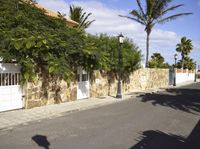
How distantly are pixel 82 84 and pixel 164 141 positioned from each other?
1125 cm

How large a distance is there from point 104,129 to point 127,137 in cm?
136

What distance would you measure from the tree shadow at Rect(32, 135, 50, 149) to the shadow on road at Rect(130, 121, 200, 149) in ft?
7.34

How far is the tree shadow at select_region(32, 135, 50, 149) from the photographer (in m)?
8.65

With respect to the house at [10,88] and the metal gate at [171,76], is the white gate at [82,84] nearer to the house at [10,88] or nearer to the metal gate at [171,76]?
the house at [10,88]

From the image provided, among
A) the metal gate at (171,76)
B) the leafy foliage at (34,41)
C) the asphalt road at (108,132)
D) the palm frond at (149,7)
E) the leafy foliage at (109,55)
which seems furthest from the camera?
the metal gate at (171,76)

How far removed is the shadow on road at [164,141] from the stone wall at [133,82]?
453 inches

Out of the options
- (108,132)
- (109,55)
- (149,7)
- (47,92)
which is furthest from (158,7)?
(108,132)

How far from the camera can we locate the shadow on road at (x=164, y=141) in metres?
8.91

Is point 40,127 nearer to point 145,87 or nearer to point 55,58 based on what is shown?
point 55,58

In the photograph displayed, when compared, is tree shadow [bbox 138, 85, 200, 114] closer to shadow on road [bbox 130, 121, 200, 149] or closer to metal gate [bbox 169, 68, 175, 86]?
shadow on road [bbox 130, 121, 200, 149]

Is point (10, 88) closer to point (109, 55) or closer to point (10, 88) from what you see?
point (10, 88)

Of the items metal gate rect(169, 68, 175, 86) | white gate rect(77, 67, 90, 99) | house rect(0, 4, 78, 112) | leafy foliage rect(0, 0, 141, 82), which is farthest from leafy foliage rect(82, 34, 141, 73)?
metal gate rect(169, 68, 175, 86)

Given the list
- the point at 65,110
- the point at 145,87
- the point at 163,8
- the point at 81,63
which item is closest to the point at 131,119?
the point at 65,110

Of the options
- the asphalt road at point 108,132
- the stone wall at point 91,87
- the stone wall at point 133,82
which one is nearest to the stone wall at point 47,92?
the stone wall at point 91,87
